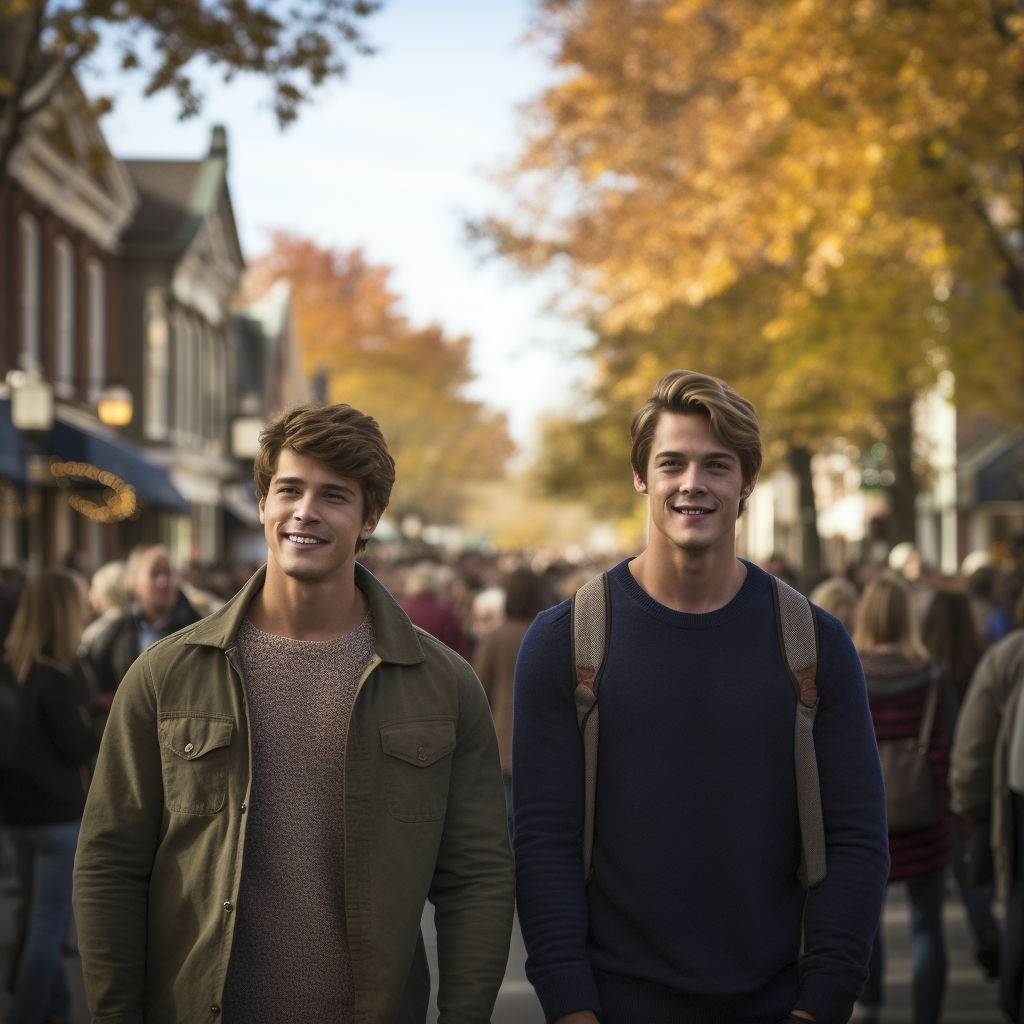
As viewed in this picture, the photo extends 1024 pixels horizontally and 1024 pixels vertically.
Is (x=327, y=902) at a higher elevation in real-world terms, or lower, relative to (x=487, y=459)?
lower

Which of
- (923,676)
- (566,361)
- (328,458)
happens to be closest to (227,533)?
(566,361)

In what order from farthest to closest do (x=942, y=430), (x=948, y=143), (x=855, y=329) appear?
(x=942, y=430), (x=855, y=329), (x=948, y=143)

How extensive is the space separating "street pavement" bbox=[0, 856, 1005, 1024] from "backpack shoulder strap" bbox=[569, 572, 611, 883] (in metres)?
2.66

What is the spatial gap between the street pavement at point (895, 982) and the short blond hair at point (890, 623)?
158cm

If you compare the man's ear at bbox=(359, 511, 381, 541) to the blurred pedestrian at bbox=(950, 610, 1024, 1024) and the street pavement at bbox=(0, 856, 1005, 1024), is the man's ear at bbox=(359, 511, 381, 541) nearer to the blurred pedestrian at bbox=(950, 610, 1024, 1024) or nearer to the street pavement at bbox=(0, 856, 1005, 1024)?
the street pavement at bbox=(0, 856, 1005, 1024)

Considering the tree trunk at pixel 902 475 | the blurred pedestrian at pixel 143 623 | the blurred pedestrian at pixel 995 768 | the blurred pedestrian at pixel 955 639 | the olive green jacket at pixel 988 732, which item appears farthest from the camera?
the tree trunk at pixel 902 475

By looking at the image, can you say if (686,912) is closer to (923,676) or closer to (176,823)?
(176,823)

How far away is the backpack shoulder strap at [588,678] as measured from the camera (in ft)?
10.2

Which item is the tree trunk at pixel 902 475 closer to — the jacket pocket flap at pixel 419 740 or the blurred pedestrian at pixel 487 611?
the blurred pedestrian at pixel 487 611

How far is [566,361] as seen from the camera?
34.2m

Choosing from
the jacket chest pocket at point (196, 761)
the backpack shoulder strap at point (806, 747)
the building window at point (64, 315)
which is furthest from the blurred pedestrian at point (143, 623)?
the building window at point (64, 315)

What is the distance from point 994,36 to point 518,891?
1185 centimetres

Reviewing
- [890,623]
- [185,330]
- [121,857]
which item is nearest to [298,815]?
[121,857]

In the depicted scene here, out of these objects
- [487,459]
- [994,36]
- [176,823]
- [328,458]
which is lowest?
[176,823]
